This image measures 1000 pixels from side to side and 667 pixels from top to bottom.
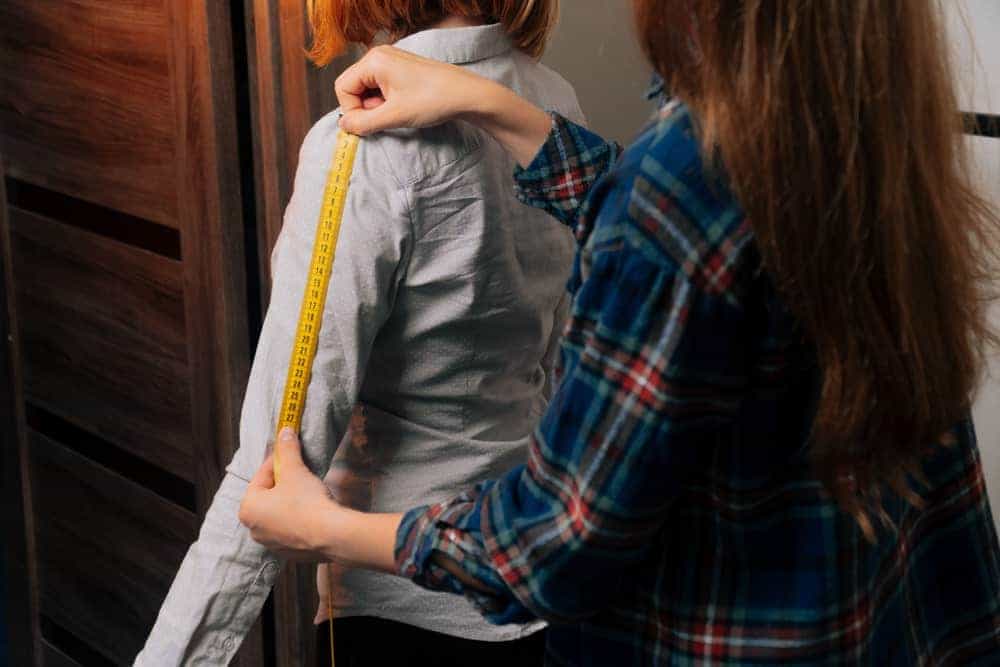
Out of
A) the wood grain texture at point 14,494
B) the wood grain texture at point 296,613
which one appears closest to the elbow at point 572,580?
the wood grain texture at point 296,613

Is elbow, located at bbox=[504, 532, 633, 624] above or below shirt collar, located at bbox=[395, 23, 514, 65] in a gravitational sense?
below

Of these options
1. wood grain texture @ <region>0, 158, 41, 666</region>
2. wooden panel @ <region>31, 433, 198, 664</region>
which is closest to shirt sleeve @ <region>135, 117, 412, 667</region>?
wooden panel @ <region>31, 433, 198, 664</region>

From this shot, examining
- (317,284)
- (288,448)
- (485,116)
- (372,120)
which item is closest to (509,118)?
(485,116)

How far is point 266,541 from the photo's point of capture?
1146 mm

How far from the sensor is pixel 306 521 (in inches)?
43.6

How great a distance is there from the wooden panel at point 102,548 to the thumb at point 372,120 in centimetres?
143

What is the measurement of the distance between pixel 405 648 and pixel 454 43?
0.62 meters

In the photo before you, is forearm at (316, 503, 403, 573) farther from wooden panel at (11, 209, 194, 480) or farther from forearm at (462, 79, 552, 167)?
wooden panel at (11, 209, 194, 480)

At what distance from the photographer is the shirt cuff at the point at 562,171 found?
127 cm

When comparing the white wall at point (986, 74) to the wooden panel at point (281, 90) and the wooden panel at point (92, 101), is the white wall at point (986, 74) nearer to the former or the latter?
the wooden panel at point (281, 90)

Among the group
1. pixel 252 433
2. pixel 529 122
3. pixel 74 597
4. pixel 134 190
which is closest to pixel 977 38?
pixel 529 122

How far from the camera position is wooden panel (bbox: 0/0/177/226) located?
225 centimetres

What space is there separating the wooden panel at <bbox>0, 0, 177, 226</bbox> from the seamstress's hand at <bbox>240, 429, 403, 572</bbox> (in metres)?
1.19

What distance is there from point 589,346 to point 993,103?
84cm
